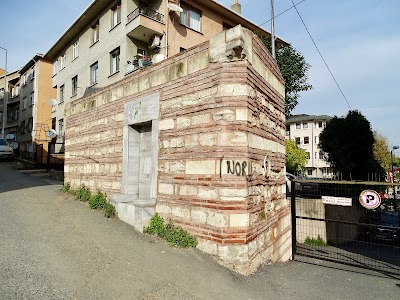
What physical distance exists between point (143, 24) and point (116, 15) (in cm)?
366

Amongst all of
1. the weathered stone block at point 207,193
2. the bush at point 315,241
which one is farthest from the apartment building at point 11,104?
the weathered stone block at point 207,193

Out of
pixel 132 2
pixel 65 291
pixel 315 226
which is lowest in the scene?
pixel 315 226

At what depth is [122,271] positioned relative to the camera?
14.1ft

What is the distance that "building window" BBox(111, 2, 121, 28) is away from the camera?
18.0 meters

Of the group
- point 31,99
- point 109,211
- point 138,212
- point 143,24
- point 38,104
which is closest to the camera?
point 138,212

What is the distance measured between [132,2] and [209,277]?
56.6 feet

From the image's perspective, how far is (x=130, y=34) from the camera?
55.4 feet

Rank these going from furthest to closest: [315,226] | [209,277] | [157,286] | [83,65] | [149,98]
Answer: [83,65] → [315,226] → [149,98] → [209,277] → [157,286]

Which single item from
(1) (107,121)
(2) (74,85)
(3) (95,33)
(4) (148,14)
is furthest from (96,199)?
(2) (74,85)

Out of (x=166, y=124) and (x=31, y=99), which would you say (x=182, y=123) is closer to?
(x=166, y=124)

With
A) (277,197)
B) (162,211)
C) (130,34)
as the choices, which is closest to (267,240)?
(277,197)

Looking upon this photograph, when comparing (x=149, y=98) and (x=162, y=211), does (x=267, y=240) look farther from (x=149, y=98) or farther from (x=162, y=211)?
(x=149, y=98)

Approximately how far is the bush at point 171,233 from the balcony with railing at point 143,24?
13.3 meters

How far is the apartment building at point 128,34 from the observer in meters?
16.8
